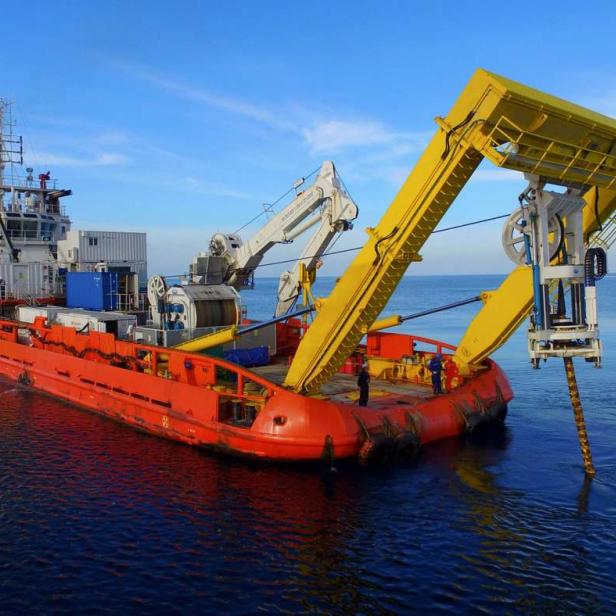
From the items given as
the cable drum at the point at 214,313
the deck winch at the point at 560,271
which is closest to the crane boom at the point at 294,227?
the cable drum at the point at 214,313

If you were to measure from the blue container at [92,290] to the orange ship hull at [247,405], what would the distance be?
3.35 m

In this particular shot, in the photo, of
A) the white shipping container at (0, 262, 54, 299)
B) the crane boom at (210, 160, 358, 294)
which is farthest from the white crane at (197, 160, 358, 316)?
the white shipping container at (0, 262, 54, 299)

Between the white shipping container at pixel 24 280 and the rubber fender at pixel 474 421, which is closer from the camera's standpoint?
the rubber fender at pixel 474 421

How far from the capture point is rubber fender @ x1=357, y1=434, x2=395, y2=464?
50.4ft

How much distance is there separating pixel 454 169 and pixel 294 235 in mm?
10950

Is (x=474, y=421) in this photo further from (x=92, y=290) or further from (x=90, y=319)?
(x=92, y=290)

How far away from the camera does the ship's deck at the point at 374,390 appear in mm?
18016

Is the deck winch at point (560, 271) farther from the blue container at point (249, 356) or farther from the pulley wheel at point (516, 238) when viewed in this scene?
the blue container at point (249, 356)

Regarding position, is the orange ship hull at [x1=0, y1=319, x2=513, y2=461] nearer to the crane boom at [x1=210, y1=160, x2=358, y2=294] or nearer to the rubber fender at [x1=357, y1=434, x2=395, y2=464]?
the rubber fender at [x1=357, y1=434, x2=395, y2=464]

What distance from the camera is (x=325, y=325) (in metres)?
16.0

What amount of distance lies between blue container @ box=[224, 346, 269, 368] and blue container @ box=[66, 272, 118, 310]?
25.4ft

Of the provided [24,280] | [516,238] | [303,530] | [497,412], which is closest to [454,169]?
[516,238]

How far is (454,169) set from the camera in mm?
13312

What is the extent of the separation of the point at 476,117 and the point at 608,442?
1096 cm
